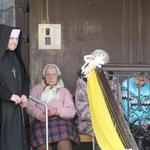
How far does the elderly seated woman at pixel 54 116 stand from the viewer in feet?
17.4

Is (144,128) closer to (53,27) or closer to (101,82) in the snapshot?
(101,82)

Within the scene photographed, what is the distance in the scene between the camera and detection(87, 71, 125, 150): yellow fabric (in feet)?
13.0

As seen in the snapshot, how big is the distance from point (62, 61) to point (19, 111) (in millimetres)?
1919

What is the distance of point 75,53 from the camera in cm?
658

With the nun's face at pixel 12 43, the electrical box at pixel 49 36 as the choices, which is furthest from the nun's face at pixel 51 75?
the electrical box at pixel 49 36

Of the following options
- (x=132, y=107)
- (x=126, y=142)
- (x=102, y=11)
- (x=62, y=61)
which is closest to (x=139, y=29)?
(x=102, y=11)

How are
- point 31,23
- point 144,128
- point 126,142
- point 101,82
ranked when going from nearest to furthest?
1. point 126,142
2. point 101,82
3. point 144,128
4. point 31,23

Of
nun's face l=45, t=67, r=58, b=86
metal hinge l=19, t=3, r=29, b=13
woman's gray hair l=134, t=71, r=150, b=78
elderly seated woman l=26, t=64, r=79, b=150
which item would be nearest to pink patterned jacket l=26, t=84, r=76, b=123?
elderly seated woman l=26, t=64, r=79, b=150

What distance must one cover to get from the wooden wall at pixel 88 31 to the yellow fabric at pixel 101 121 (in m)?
2.13

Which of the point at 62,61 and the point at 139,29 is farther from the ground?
the point at 139,29

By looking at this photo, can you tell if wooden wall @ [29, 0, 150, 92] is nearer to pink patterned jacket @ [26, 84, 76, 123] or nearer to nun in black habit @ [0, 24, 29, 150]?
pink patterned jacket @ [26, 84, 76, 123]

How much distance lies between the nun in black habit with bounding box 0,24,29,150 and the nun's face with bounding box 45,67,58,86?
0.78 m

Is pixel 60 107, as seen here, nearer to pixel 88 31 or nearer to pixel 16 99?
pixel 16 99

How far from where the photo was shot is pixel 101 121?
415cm
